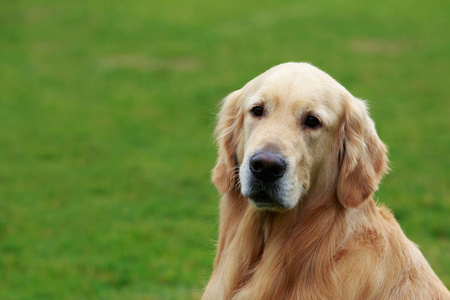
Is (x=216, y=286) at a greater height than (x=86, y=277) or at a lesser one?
greater

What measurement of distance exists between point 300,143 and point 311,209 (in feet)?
1.39

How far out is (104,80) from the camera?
16.9m

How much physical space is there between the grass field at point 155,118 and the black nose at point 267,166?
4.00ft

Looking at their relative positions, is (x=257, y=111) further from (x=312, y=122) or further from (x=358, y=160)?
(x=358, y=160)

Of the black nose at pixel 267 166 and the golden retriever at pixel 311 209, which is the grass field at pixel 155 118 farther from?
the black nose at pixel 267 166

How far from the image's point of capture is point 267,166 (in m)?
3.68

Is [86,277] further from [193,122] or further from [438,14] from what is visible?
[438,14]

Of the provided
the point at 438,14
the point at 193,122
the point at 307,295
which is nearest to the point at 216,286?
the point at 307,295

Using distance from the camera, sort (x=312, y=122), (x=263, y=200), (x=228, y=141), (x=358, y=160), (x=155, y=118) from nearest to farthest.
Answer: (x=263, y=200) < (x=312, y=122) < (x=358, y=160) < (x=228, y=141) < (x=155, y=118)

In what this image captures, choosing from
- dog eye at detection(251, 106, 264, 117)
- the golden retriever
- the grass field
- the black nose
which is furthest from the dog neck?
the grass field

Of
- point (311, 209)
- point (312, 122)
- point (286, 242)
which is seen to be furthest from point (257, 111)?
point (286, 242)

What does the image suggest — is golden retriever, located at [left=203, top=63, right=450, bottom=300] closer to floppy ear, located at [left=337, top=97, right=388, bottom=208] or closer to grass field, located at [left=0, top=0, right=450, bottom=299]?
floppy ear, located at [left=337, top=97, right=388, bottom=208]

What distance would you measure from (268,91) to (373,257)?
3.59 ft

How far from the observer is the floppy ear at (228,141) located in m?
4.23
